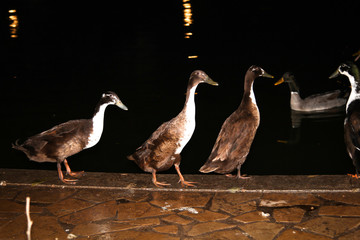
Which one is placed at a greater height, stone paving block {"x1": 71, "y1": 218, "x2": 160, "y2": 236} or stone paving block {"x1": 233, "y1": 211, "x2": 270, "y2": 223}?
stone paving block {"x1": 233, "y1": 211, "x2": 270, "y2": 223}

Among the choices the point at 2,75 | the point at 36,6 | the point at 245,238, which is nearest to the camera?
the point at 245,238

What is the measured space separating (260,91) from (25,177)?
6.47 m

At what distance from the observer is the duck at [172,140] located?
5.68 m

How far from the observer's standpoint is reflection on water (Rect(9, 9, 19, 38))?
18681 mm

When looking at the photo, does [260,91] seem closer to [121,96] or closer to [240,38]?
[121,96]

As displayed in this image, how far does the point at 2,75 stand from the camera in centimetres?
1327

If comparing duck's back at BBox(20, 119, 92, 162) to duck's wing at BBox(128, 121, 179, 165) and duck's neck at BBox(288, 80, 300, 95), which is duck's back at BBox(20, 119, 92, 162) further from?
duck's neck at BBox(288, 80, 300, 95)

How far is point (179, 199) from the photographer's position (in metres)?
5.45

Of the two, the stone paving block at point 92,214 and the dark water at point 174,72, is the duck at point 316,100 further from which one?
the stone paving block at point 92,214

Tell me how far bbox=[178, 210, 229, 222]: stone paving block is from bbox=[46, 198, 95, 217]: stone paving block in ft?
3.80

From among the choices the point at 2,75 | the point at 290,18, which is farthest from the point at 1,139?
the point at 290,18

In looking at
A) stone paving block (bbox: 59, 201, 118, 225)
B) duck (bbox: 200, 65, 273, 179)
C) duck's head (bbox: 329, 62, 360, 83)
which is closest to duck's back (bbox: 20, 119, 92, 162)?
stone paving block (bbox: 59, 201, 118, 225)

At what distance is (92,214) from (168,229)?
933mm

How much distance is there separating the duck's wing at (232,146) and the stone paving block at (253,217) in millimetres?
1062
